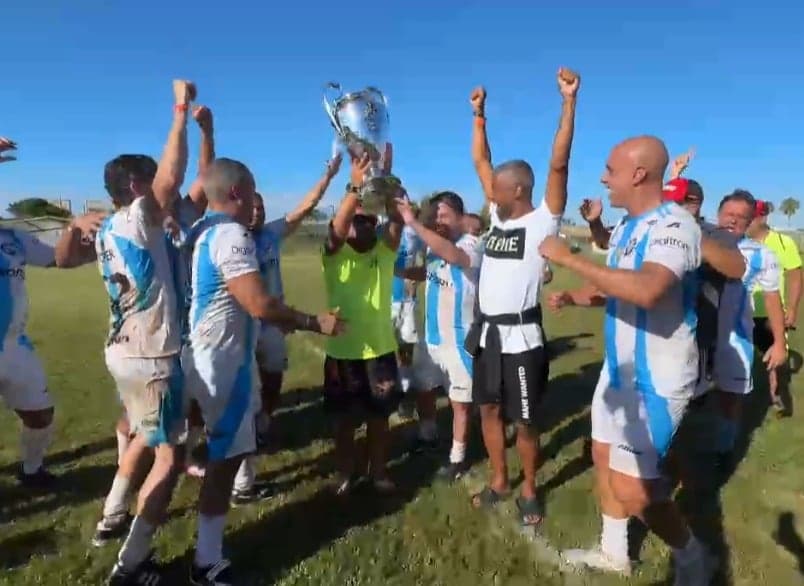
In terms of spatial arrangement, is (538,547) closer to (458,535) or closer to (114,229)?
(458,535)

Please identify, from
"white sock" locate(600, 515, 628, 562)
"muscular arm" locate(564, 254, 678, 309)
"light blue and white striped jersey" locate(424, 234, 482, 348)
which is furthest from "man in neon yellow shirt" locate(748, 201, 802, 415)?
"muscular arm" locate(564, 254, 678, 309)

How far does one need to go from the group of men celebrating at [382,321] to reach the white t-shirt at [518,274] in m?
0.01

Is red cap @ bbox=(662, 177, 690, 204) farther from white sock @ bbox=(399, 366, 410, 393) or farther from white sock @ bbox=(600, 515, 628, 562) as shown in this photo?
white sock @ bbox=(399, 366, 410, 393)

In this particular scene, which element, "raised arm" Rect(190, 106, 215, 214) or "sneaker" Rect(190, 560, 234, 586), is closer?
"sneaker" Rect(190, 560, 234, 586)

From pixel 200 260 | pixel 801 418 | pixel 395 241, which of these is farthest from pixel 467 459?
pixel 801 418

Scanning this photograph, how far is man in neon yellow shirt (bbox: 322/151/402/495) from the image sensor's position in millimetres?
4934

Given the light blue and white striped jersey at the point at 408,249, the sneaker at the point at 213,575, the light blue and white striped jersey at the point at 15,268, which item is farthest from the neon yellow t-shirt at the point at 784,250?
the light blue and white striped jersey at the point at 15,268

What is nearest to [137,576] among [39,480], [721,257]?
[39,480]

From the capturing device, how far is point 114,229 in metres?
3.96

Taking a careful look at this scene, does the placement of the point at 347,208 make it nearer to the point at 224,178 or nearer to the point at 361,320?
the point at 361,320

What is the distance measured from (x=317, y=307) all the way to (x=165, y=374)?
1288 centimetres

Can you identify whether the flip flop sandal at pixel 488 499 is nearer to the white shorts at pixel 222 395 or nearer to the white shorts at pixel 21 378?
the white shorts at pixel 222 395

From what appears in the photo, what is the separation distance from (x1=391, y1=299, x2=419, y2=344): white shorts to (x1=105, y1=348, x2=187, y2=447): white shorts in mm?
4296

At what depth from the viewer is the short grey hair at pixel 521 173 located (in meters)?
4.58
